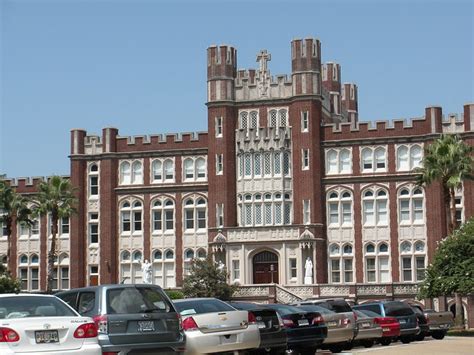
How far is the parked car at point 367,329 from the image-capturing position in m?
33.0

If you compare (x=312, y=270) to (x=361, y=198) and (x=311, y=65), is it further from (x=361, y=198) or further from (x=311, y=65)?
(x=311, y=65)

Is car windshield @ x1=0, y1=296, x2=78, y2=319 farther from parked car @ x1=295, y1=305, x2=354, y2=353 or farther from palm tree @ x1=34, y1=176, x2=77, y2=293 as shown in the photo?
palm tree @ x1=34, y1=176, x2=77, y2=293

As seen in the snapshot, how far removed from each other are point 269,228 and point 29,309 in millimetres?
52930

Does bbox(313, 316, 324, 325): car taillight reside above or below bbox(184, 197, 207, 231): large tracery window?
below

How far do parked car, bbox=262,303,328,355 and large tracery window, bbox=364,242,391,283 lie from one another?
4251 cm

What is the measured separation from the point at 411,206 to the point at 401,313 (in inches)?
1325

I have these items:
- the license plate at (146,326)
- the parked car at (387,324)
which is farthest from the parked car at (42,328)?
the parked car at (387,324)

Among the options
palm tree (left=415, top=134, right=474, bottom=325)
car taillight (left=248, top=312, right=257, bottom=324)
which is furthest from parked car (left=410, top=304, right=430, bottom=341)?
palm tree (left=415, top=134, right=474, bottom=325)

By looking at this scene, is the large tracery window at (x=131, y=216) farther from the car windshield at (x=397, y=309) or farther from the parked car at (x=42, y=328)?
the parked car at (x=42, y=328)

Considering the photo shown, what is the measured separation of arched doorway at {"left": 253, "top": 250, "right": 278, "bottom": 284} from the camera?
69938 millimetres

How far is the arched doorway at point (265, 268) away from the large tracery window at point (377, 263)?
6.24 metres

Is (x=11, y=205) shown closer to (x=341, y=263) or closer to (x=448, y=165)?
(x=341, y=263)

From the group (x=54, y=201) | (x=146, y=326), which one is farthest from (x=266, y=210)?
(x=146, y=326)

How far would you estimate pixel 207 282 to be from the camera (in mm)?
65062
